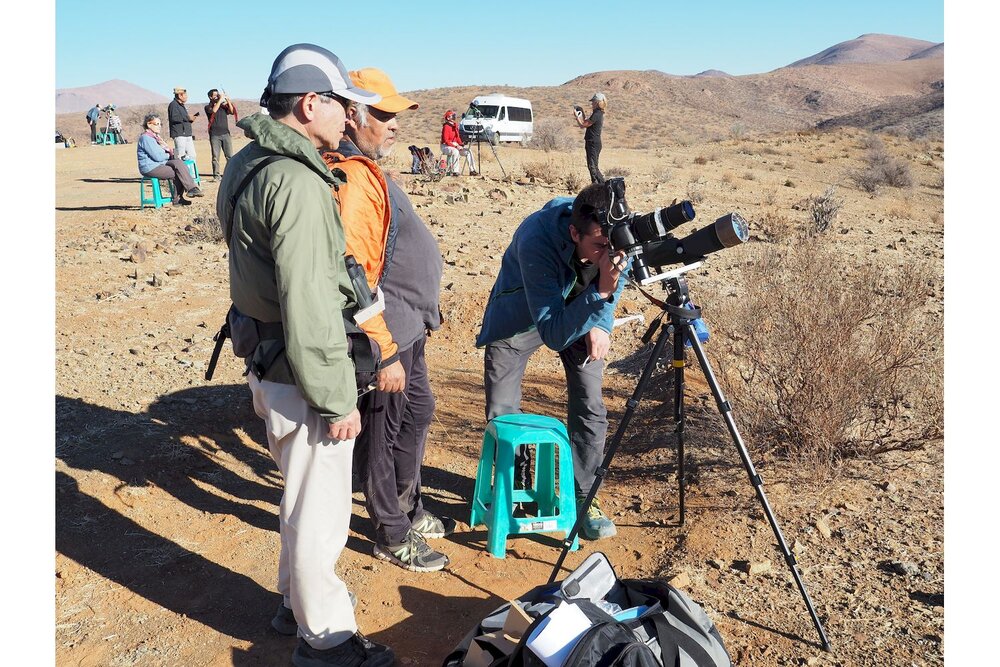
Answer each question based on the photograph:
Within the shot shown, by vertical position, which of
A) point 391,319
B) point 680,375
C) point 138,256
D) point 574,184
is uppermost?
point 574,184

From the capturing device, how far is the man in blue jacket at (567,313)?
3133 mm

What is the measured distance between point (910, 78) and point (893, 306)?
85.8 metres

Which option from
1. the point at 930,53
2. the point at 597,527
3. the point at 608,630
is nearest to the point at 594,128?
the point at 597,527

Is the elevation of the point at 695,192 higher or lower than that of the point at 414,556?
higher

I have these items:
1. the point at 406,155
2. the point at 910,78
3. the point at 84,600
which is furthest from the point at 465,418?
the point at 910,78

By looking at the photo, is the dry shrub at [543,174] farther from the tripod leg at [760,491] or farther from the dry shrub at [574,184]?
the tripod leg at [760,491]

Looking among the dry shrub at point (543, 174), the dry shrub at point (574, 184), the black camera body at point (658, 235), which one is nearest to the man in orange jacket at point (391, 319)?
the black camera body at point (658, 235)

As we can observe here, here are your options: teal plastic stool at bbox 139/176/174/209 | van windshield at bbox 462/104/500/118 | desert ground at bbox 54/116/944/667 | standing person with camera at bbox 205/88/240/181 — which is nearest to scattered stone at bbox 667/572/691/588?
desert ground at bbox 54/116/944/667

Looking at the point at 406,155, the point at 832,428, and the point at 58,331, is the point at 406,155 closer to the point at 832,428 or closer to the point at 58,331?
the point at 58,331

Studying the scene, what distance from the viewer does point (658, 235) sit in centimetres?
279

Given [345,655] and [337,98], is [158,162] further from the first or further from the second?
[345,655]

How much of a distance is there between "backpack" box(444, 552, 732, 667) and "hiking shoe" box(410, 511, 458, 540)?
1148 millimetres

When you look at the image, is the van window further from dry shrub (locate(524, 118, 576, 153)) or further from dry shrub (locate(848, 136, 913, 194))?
dry shrub (locate(848, 136, 913, 194))

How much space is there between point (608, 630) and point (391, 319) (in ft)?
4.94
